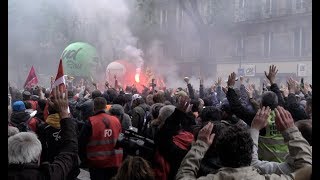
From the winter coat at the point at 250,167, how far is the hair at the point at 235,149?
0.10 ft

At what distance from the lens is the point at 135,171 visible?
7.16 feet

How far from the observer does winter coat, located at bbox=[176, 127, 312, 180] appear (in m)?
2.01

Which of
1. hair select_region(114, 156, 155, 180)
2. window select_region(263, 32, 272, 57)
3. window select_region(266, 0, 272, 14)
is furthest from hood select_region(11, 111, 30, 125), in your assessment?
window select_region(263, 32, 272, 57)

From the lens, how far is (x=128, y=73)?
2569 cm

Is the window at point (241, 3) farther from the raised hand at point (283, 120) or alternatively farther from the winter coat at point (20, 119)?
the raised hand at point (283, 120)

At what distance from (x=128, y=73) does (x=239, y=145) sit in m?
23.8

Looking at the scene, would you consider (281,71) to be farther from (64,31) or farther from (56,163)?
(56,163)

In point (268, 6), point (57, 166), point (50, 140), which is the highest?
point (268, 6)

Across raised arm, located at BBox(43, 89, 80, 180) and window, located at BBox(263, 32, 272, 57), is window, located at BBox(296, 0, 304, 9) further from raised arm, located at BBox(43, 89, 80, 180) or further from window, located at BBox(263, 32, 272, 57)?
raised arm, located at BBox(43, 89, 80, 180)

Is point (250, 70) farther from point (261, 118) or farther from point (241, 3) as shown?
point (261, 118)

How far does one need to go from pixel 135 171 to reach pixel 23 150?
627mm

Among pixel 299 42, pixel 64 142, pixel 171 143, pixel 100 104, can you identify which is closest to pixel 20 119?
pixel 100 104

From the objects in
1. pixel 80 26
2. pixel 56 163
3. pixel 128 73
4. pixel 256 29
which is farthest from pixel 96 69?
pixel 56 163

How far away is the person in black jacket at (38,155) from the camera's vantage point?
2254mm
